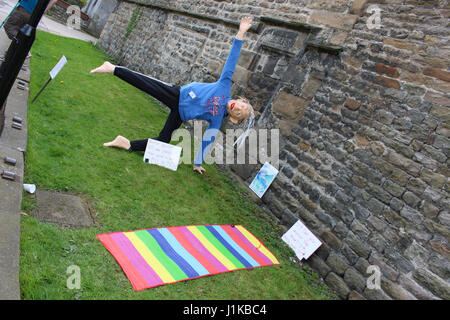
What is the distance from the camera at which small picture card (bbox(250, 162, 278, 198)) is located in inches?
197

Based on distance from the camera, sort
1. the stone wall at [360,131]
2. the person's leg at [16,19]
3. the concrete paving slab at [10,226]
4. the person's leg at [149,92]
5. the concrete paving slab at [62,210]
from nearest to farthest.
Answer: the concrete paving slab at [10,226] < the concrete paving slab at [62,210] < the stone wall at [360,131] < the person's leg at [149,92] < the person's leg at [16,19]

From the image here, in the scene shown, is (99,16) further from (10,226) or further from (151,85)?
(10,226)

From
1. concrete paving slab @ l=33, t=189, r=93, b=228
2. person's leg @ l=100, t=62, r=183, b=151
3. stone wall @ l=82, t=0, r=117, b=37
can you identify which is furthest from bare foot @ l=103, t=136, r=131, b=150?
stone wall @ l=82, t=0, r=117, b=37

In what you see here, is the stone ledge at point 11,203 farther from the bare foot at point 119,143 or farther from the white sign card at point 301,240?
the white sign card at point 301,240

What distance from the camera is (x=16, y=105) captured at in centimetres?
437

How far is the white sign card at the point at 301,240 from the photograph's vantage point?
13.5ft

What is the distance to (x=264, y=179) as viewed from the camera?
5.09 m

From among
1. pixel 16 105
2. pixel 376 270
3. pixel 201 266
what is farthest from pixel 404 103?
pixel 16 105

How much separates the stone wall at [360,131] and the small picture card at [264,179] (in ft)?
0.34

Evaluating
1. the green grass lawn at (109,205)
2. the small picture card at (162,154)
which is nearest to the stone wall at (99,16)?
the green grass lawn at (109,205)

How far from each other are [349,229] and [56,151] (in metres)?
3.66

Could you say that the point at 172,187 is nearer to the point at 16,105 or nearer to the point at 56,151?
the point at 56,151

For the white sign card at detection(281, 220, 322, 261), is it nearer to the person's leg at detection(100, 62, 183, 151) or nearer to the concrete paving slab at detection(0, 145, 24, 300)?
the person's leg at detection(100, 62, 183, 151)

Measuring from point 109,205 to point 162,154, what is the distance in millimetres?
1487
